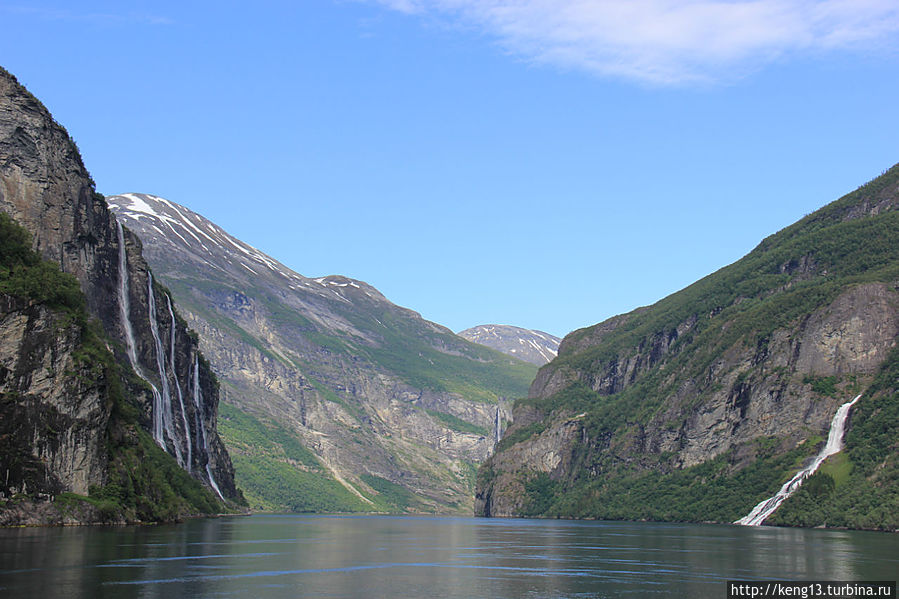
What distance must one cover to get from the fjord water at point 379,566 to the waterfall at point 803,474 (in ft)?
264

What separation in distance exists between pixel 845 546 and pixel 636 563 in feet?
97.6

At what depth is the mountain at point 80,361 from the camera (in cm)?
7844

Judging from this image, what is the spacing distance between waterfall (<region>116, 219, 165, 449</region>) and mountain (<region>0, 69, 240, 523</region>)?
0.32 m

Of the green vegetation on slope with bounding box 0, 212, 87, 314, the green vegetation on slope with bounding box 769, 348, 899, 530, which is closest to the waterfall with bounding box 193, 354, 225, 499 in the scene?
the green vegetation on slope with bounding box 0, 212, 87, 314

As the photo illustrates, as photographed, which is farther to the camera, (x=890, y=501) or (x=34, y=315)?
(x=890, y=501)

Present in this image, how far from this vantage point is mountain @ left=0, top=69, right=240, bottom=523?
78438 millimetres

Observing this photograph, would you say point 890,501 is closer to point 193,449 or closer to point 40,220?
point 193,449

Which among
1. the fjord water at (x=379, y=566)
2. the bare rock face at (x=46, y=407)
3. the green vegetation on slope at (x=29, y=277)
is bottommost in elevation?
the fjord water at (x=379, y=566)

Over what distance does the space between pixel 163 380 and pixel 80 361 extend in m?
61.9

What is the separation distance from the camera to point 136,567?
5353 cm

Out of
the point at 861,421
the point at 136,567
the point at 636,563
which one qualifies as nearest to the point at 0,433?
the point at 136,567

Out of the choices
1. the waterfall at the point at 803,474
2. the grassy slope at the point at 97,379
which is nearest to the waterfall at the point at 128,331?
the grassy slope at the point at 97,379

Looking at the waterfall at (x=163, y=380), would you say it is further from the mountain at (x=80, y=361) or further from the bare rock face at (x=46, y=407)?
the bare rock face at (x=46, y=407)

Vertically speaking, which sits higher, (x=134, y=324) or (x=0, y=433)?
(x=134, y=324)
